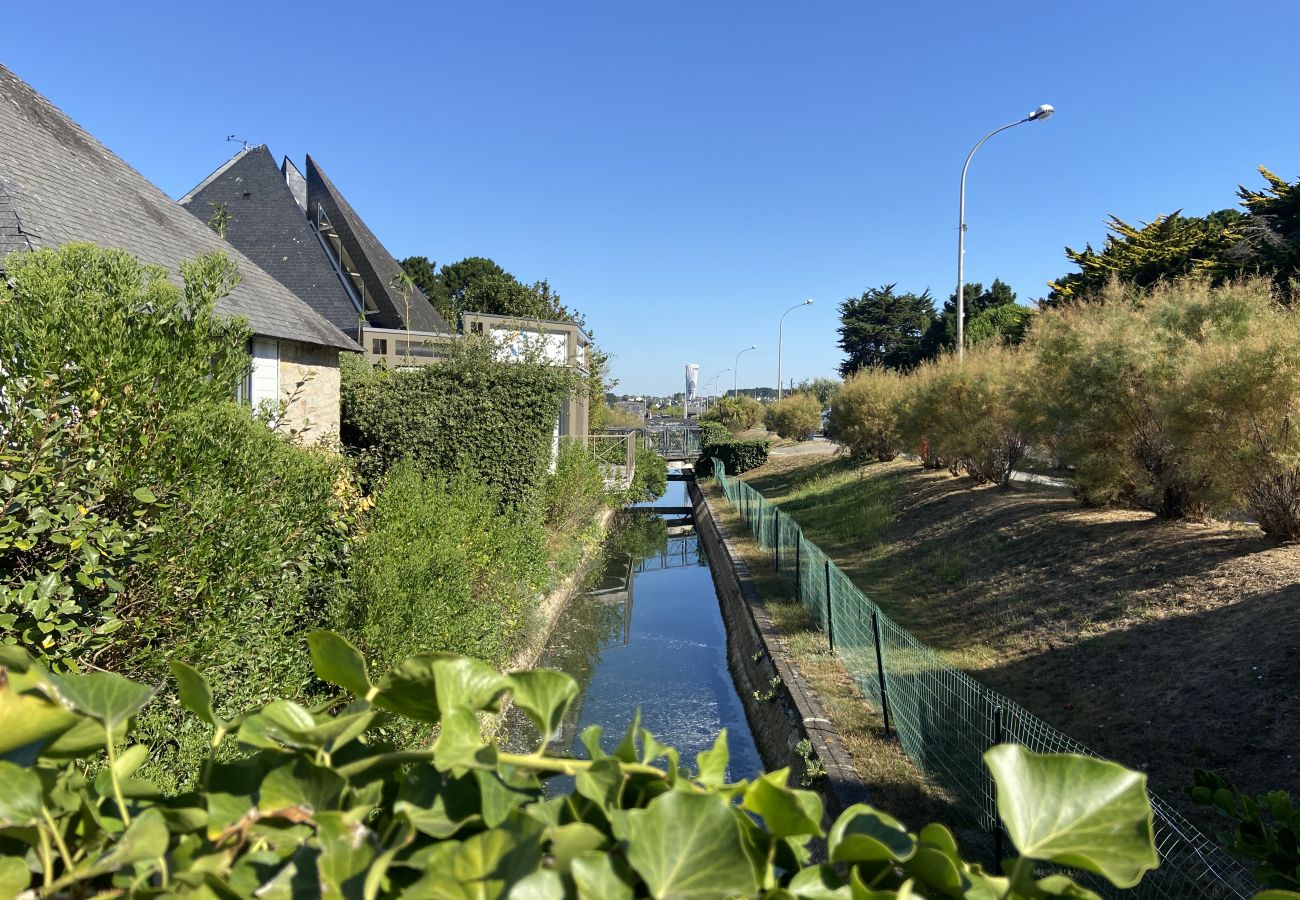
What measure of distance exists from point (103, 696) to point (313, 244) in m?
21.9

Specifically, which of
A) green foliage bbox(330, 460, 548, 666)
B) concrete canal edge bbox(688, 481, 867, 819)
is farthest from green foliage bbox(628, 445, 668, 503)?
green foliage bbox(330, 460, 548, 666)

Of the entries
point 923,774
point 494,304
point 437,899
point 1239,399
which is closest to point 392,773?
point 437,899

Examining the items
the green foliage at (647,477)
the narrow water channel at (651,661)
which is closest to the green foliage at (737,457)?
the green foliage at (647,477)

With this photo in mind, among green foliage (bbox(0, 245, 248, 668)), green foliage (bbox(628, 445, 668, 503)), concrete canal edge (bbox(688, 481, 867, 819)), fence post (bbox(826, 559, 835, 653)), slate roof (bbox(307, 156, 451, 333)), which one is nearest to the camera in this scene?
green foliage (bbox(0, 245, 248, 668))

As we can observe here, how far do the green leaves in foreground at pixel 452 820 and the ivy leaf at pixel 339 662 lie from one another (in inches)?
1.3

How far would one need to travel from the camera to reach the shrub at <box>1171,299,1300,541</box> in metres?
8.12

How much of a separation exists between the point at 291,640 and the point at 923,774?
4703 millimetres

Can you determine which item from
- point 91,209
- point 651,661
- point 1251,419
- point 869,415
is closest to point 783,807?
point 1251,419

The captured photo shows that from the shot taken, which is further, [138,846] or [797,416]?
[797,416]

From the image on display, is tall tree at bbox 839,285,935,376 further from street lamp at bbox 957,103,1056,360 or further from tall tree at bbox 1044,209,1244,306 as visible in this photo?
street lamp at bbox 957,103,1056,360

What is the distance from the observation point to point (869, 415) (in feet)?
82.4

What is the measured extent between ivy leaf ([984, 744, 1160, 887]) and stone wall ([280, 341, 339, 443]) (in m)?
9.70

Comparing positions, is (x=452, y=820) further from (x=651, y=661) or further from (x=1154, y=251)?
(x=1154, y=251)

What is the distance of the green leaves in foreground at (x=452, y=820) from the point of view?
2.40ft
